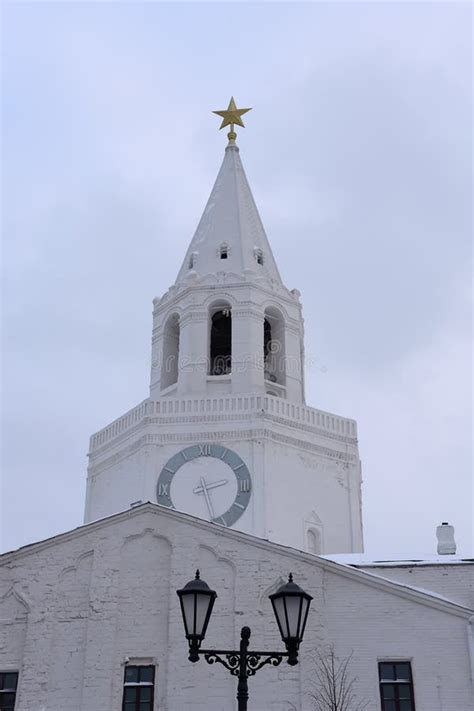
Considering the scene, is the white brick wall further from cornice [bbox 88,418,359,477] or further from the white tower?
cornice [bbox 88,418,359,477]

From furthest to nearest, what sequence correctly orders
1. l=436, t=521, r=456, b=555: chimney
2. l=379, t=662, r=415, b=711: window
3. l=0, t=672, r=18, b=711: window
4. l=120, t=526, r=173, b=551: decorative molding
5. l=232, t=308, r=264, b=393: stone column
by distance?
l=232, t=308, r=264, b=393: stone column < l=436, t=521, r=456, b=555: chimney < l=120, t=526, r=173, b=551: decorative molding < l=0, t=672, r=18, b=711: window < l=379, t=662, r=415, b=711: window

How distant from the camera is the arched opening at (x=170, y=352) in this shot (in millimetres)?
32812

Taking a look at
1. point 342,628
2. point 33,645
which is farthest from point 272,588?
point 33,645

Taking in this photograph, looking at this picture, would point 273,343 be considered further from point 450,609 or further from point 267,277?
point 450,609

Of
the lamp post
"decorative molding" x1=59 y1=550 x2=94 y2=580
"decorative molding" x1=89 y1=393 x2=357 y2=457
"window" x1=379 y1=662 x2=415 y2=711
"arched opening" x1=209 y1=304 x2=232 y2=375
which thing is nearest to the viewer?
the lamp post

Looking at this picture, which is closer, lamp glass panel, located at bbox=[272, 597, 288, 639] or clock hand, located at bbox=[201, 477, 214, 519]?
lamp glass panel, located at bbox=[272, 597, 288, 639]

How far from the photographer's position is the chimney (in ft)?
76.7

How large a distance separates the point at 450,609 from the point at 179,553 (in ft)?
18.9

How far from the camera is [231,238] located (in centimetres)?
3550

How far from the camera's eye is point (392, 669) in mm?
18484

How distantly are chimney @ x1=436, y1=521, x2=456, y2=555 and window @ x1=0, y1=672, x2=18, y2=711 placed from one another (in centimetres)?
1072

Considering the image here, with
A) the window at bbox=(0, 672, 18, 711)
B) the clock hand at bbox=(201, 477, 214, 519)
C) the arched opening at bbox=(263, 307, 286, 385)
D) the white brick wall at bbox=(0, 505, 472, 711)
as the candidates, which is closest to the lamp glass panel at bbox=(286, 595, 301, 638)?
the white brick wall at bbox=(0, 505, 472, 711)

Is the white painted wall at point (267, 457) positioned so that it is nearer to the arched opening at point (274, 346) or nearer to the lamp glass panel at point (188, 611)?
the arched opening at point (274, 346)

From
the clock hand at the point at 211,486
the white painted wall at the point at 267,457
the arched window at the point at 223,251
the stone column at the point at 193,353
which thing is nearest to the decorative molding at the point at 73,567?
the white painted wall at the point at 267,457
